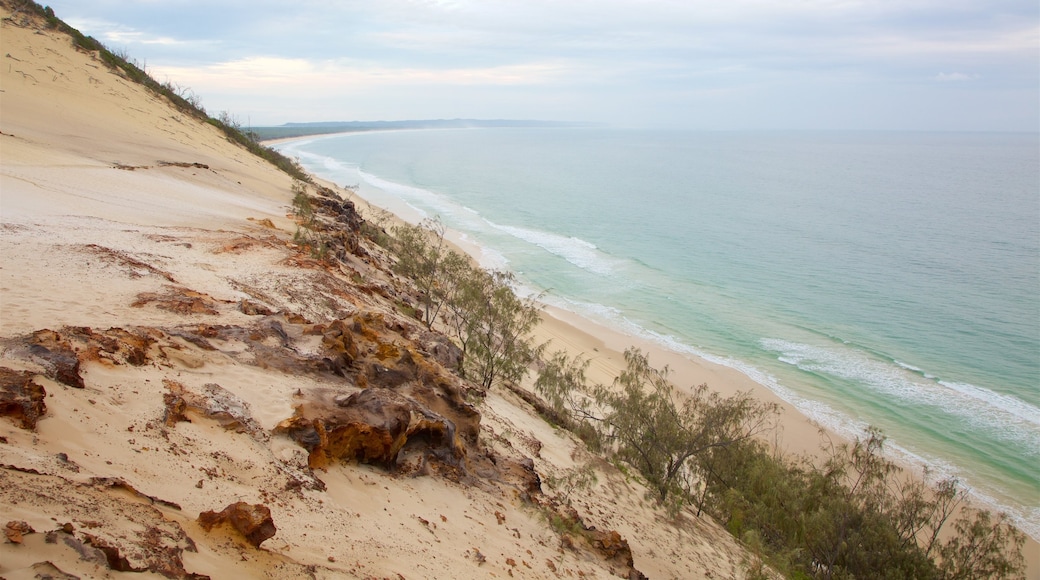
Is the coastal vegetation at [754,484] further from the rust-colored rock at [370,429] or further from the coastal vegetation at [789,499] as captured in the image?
the rust-colored rock at [370,429]

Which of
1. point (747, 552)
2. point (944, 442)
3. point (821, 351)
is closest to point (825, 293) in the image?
point (821, 351)

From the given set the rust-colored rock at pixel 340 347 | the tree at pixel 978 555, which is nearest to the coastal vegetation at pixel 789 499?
the tree at pixel 978 555

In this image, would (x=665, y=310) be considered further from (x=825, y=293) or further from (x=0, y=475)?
(x=0, y=475)

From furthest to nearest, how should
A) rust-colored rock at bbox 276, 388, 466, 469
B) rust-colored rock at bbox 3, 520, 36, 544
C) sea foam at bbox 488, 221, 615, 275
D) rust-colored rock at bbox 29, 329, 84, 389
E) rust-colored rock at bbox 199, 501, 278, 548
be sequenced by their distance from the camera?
sea foam at bbox 488, 221, 615, 275
rust-colored rock at bbox 276, 388, 466, 469
rust-colored rock at bbox 29, 329, 84, 389
rust-colored rock at bbox 199, 501, 278, 548
rust-colored rock at bbox 3, 520, 36, 544

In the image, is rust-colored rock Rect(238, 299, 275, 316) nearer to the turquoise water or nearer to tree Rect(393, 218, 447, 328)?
tree Rect(393, 218, 447, 328)

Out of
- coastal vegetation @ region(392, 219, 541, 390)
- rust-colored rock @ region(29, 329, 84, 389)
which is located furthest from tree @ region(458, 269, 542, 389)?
A: rust-colored rock @ region(29, 329, 84, 389)

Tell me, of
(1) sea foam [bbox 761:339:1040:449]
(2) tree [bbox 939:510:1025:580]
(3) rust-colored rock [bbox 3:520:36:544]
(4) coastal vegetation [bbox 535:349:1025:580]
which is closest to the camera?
(3) rust-colored rock [bbox 3:520:36:544]
